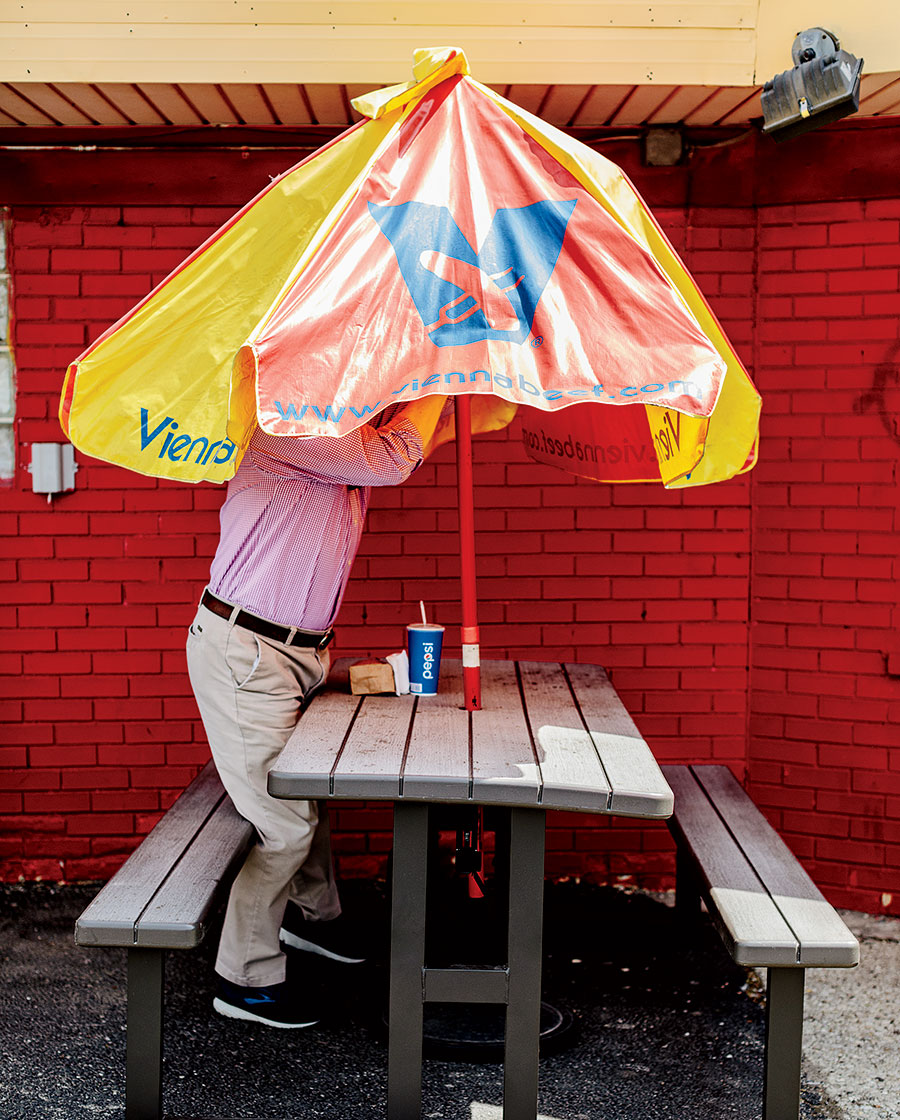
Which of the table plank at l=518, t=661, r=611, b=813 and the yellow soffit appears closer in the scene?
the table plank at l=518, t=661, r=611, b=813

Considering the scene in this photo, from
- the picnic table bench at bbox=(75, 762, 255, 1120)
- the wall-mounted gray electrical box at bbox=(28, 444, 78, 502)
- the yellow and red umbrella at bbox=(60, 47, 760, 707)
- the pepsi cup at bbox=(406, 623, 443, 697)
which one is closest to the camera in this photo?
the yellow and red umbrella at bbox=(60, 47, 760, 707)

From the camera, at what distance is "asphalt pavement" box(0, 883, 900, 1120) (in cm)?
328

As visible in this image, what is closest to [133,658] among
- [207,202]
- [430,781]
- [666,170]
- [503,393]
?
[207,202]

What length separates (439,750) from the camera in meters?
3.04

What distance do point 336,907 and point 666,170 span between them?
10.9ft

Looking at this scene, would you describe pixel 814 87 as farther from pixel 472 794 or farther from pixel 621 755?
pixel 472 794

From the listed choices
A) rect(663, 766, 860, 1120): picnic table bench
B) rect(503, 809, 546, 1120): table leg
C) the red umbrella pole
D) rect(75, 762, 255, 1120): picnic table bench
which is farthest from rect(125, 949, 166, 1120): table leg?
rect(663, 766, 860, 1120): picnic table bench

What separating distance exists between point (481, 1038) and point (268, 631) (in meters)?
1.52

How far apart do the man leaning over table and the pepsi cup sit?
31 cm

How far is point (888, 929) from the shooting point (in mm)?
4504

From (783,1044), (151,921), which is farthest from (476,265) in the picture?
(783,1044)

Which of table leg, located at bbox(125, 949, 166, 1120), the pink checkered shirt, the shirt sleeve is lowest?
table leg, located at bbox(125, 949, 166, 1120)

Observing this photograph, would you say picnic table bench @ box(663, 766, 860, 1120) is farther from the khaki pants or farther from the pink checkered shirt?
the pink checkered shirt

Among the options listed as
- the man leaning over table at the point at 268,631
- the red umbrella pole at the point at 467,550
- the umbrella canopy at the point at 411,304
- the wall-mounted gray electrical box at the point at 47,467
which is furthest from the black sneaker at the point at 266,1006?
the wall-mounted gray electrical box at the point at 47,467
